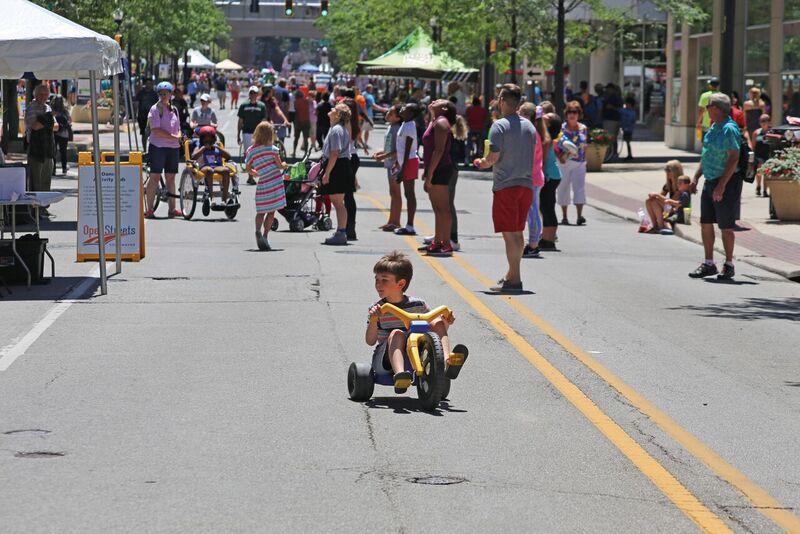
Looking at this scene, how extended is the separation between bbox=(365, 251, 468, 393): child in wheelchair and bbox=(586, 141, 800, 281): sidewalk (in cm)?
899

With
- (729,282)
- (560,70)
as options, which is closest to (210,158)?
(729,282)

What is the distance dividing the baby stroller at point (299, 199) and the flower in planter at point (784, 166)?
657 centimetres

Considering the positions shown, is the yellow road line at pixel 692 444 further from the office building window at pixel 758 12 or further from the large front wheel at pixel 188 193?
the office building window at pixel 758 12

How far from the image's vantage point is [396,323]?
855 centimetres

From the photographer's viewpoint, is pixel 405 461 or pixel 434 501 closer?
pixel 434 501

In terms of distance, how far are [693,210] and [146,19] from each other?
111 ft

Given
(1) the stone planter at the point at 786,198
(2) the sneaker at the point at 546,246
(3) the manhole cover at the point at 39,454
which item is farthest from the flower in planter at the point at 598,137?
(3) the manhole cover at the point at 39,454

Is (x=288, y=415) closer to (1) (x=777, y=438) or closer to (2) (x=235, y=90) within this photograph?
(1) (x=777, y=438)

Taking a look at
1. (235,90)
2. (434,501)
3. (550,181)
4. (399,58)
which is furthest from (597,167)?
(235,90)

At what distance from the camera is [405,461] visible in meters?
7.15

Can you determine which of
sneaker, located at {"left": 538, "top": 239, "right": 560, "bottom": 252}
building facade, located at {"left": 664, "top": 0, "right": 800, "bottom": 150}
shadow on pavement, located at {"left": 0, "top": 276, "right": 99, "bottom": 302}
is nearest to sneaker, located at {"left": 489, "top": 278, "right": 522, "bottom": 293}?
shadow on pavement, located at {"left": 0, "top": 276, "right": 99, "bottom": 302}

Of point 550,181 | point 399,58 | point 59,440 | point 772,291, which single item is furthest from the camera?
point 399,58

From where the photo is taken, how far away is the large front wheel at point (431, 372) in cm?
817

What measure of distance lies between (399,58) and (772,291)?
29.7m
